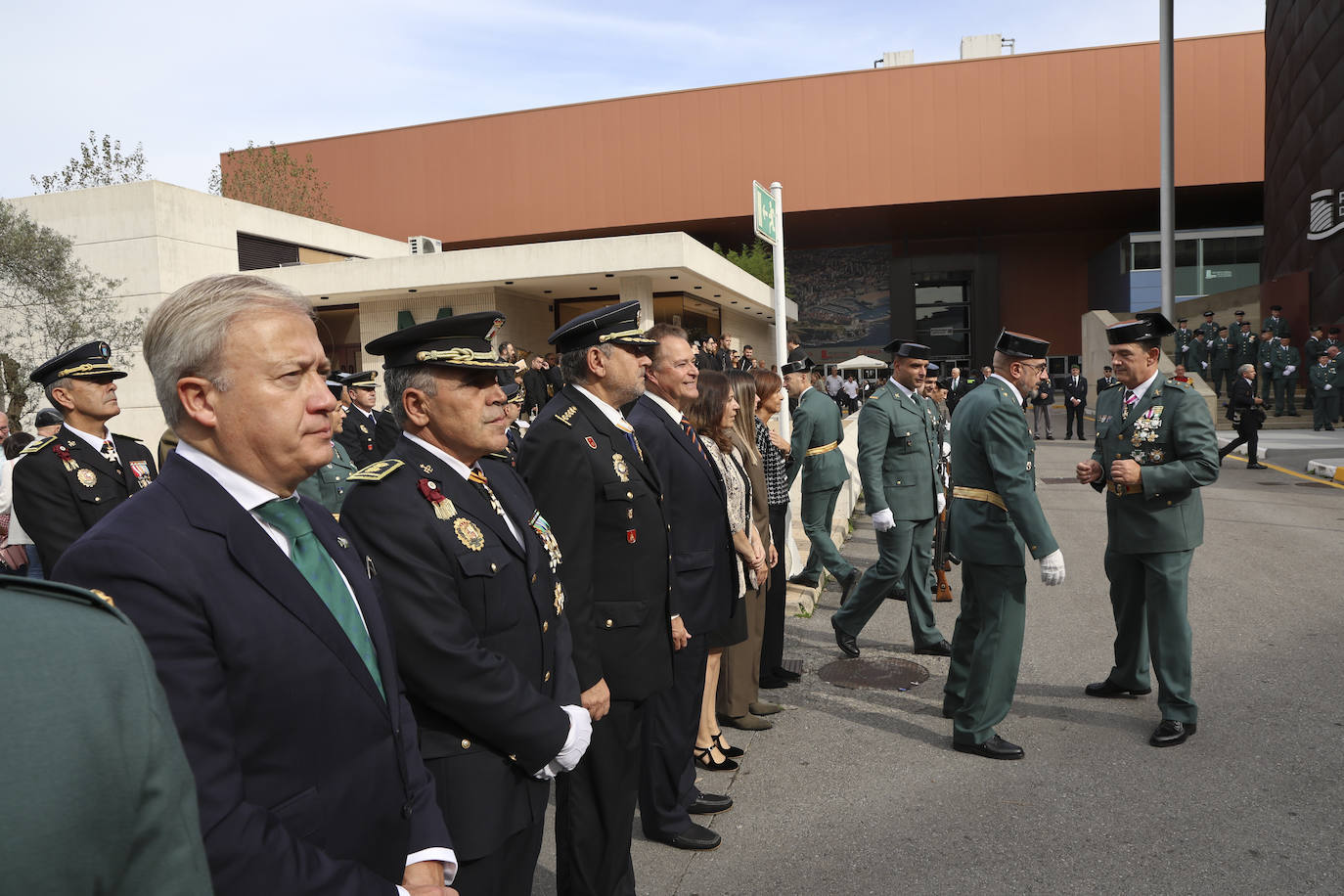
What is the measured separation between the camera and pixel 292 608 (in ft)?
5.07

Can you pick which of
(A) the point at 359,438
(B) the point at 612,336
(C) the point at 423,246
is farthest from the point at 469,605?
(C) the point at 423,246

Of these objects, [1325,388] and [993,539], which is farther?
[1325,388]

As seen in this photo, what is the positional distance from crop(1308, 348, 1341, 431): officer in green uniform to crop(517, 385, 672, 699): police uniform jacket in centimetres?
2299

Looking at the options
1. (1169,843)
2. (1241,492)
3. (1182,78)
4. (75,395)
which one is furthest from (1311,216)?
(75,395)

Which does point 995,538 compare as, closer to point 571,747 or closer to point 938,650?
point 938,650

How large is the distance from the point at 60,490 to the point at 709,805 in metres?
3.83

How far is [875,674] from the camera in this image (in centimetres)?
601

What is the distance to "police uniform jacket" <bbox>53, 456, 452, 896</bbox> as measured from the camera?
1389 millimetres

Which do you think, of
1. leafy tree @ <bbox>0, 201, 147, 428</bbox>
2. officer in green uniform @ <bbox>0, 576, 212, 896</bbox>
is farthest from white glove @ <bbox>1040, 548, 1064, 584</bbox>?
leafy tree @ <bbox>0, 201, 147, 428</bbox>

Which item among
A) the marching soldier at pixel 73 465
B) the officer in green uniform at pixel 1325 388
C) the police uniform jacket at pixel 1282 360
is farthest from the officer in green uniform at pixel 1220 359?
the marching soldier at pixel 73 465

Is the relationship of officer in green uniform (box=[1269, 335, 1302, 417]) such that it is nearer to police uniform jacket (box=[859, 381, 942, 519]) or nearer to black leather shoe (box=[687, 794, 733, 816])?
police uniform jacket (box=[859, 381, 942, 519])

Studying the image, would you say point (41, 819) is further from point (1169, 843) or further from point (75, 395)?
point (75, 395)

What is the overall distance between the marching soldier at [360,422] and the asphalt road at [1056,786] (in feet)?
14.6

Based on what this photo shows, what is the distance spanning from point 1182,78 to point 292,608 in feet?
152
